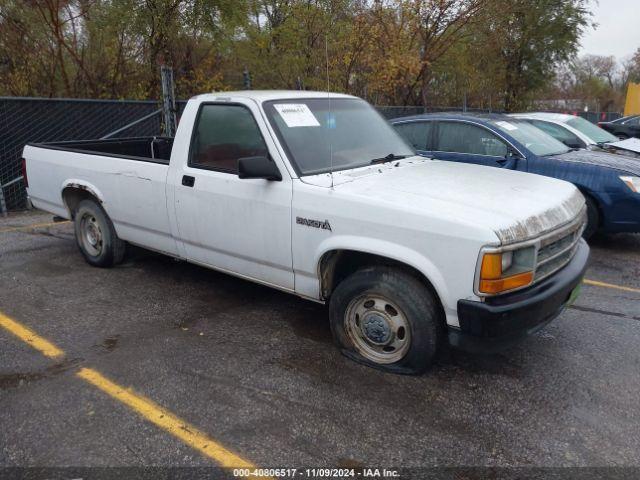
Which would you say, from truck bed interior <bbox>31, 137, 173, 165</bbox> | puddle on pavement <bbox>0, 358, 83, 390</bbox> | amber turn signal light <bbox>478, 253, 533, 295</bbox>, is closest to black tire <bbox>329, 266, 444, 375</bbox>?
amber turn signal light <bbox>478, 253, 533, 295</bbox>

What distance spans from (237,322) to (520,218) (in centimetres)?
236

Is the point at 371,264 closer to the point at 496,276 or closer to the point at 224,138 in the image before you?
the point at 496,276

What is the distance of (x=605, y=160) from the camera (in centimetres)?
652

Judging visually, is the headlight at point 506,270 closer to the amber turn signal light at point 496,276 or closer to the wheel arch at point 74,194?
→ the amber turn signal light at point 496,276

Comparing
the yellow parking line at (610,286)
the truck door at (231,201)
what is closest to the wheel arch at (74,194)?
the truck door at (231,201)

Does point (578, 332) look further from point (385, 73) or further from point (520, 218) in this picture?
point (385, 73)

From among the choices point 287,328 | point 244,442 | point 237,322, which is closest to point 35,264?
point 237,322

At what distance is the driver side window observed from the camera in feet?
21.8

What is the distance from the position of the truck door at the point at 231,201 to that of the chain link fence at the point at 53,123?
516 cm

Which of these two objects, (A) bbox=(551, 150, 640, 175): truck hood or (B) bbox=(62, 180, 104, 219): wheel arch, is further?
(A) bbox=(551, 150, 640, 175): truck hood

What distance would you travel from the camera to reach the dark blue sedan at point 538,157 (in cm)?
612

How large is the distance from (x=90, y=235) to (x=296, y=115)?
292cm

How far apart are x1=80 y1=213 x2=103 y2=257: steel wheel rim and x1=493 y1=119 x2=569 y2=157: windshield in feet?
16.1

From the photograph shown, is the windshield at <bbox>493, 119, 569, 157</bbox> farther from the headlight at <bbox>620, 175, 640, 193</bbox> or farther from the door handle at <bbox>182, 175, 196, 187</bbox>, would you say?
the door handle at <bbox>182, 175, 196, 187</bbox>
